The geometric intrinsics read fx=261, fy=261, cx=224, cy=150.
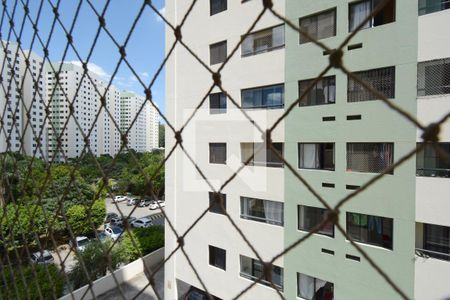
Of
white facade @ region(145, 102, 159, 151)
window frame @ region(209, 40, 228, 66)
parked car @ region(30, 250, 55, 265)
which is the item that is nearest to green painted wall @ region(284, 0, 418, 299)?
window frame @ region(209, 40, 228, 66)

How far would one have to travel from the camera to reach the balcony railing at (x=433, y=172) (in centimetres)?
220

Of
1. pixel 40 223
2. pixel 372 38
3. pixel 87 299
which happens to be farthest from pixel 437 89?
pixel 40 223

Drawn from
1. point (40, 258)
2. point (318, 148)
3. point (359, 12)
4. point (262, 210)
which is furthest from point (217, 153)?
point (40, 258)

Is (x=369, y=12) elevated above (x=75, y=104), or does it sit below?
below

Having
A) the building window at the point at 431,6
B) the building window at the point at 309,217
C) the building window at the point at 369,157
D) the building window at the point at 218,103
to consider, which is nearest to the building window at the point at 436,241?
the building window at the point at 369,157

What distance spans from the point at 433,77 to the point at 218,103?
233 centimetres

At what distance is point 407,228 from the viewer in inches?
92.4

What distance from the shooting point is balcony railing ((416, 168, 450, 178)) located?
220 cm

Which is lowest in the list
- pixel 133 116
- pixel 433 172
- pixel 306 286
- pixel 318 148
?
pixel 306 286

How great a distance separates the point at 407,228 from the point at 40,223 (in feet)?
25.3

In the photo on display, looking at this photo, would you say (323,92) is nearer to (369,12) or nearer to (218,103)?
(369,12)

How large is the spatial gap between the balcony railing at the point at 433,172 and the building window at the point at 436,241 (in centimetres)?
44

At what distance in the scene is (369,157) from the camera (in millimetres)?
2535

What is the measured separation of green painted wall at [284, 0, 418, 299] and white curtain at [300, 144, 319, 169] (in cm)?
7
